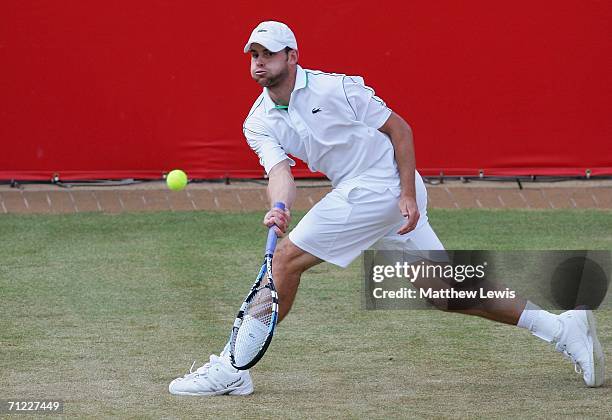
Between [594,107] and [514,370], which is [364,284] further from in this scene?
[594,107]

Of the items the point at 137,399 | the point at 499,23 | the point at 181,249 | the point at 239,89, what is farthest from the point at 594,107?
the point at 137,399

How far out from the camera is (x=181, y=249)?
9.20m

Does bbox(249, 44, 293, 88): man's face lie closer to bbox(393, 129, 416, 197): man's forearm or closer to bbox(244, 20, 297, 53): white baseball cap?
bbox(244, 20, 297, 53): white baseball cap

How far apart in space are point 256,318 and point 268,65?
1.02 m

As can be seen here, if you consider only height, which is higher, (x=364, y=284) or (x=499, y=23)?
(x=499, y=23)

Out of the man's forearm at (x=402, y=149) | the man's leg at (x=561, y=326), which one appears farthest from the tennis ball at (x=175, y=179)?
the man's leg at (x=561, y=326)

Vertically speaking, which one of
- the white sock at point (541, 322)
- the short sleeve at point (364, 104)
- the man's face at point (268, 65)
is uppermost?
the man's face at point (268, 65)

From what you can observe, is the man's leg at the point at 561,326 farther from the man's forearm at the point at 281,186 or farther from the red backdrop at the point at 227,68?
the red backdrop at the point at 227,68

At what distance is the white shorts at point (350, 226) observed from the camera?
561 centimetres

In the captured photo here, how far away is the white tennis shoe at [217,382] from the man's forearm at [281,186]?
69 centimetres

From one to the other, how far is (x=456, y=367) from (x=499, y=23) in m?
5.47

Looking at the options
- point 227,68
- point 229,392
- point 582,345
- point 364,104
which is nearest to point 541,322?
point 582,345

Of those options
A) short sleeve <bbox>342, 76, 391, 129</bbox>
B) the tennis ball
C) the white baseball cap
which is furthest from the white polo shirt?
the tennis ball

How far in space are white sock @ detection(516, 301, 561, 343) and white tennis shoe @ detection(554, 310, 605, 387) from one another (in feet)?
0.08
